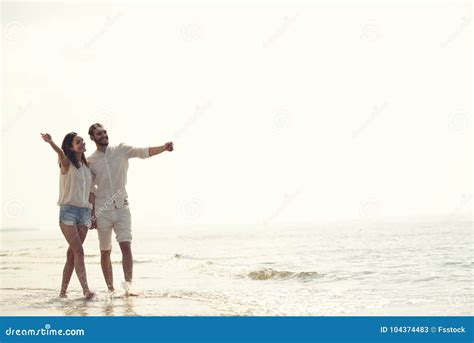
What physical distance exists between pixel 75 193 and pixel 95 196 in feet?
1.27

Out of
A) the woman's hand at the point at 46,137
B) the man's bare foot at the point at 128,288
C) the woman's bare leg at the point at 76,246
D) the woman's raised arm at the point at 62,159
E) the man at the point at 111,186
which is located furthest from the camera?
the man's bare foot at the point at 128,288

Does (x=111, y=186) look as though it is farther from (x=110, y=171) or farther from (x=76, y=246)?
(x=76, y=246)

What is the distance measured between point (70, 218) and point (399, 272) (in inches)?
285

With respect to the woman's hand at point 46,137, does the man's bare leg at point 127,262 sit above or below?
below

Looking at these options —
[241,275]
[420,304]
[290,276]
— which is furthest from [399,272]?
[420,304]

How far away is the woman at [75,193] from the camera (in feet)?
25.6

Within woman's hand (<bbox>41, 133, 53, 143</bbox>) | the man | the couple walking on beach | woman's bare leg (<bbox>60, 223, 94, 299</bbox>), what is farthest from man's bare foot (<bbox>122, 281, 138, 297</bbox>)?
woman's hand (<bbox>41, 133, 53, 143</bbox>)

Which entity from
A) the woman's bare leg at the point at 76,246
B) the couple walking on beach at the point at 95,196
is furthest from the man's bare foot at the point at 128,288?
the woman's bare leg at the point at 76,246

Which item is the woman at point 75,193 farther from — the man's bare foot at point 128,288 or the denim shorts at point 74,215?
the man's bare foot at point 128,288

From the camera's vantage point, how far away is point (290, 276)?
40.6 ft

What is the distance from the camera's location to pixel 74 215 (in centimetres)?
793

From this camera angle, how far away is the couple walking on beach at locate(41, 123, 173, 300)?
784 cm

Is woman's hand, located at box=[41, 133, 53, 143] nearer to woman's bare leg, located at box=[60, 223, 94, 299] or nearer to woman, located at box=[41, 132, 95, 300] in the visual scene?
woman, located at box=[41, 132, 95, 300]

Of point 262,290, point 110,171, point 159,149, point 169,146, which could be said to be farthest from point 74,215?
point 262,290
